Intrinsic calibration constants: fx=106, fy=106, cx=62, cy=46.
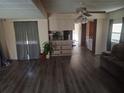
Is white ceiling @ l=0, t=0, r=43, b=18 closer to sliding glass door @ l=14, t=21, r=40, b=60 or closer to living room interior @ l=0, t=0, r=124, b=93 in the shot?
living room interior @ l=0, t=0, r=124, b=93

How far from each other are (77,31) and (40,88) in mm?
7657

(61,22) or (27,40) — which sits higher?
(61,22)

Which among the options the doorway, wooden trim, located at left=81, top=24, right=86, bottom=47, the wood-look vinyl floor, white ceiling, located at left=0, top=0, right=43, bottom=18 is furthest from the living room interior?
the doorway

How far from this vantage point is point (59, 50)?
6484mm

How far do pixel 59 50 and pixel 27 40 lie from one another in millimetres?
Answer: 1944

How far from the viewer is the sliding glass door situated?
5711 mm

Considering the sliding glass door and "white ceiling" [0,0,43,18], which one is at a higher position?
"white ceiling" [0,0,43,18]

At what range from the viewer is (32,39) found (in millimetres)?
5914

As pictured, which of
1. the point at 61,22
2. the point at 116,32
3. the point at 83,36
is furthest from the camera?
the point at 83,36

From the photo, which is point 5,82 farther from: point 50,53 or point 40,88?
point 50,53

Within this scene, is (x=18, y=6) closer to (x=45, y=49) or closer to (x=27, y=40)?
(x=45, y=49)

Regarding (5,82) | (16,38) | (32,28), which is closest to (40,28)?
(32,28)

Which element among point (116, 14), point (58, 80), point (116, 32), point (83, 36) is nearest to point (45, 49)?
point (58, 80)

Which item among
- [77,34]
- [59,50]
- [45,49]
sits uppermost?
[77,34]
